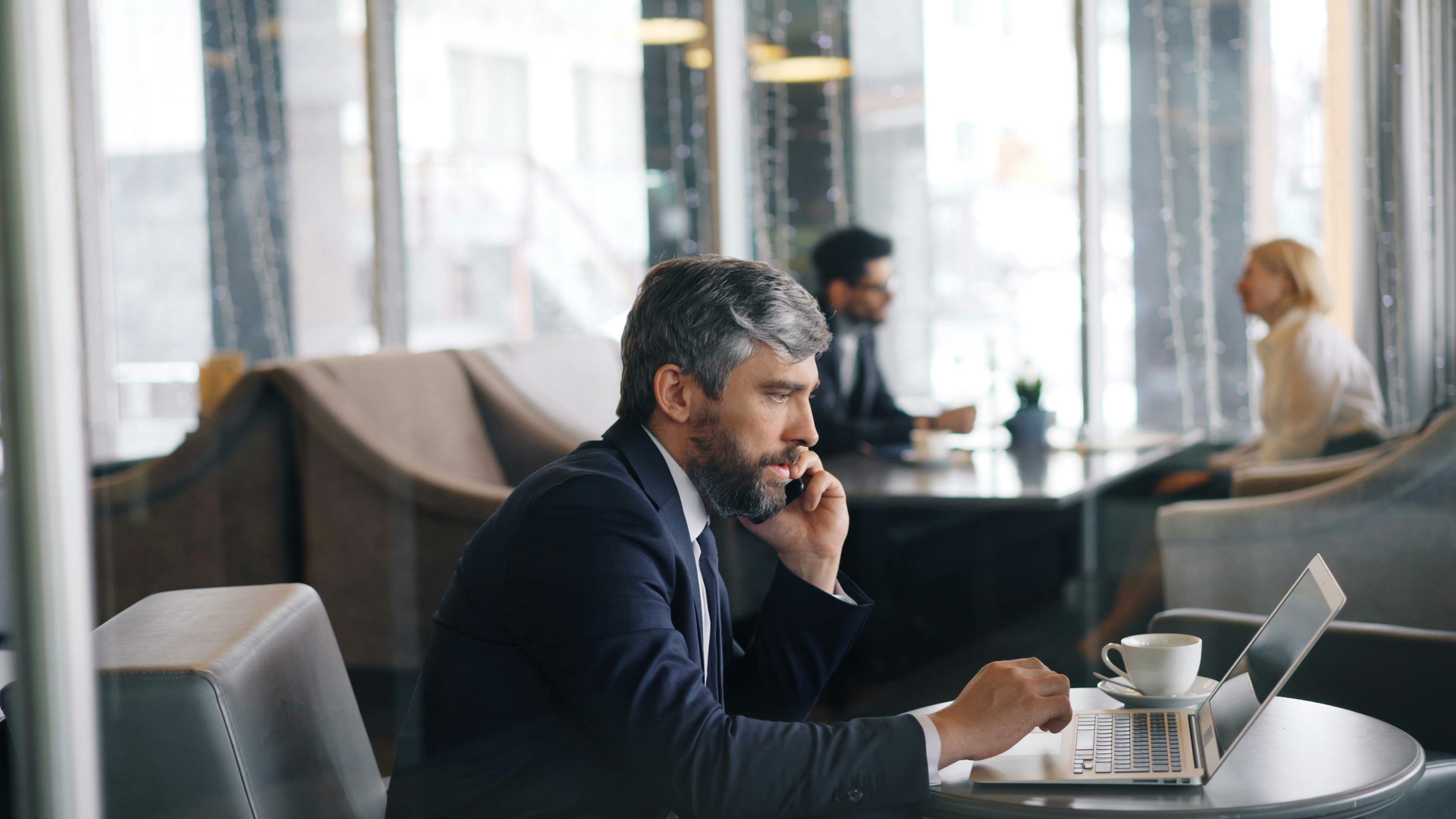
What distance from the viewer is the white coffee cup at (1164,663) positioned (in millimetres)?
1241

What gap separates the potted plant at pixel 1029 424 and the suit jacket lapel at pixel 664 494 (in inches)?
83.6

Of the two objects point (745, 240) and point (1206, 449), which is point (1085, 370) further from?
point (745, 240)

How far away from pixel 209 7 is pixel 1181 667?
393 cm

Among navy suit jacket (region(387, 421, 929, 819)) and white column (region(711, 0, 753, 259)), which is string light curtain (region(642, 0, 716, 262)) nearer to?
white column (region(711, 0, 753, 259))

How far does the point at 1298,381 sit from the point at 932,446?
3.46 feet

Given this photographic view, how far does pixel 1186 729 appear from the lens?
1.20m

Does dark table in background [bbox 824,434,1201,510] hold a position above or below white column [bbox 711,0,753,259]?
below

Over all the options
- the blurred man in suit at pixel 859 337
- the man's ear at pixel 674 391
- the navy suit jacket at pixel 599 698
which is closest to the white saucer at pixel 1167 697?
the navy suit jacket at pixel 599 698

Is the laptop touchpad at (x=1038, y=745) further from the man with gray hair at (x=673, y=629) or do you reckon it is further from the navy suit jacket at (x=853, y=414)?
the navy suit jacket at (x=853, y=414)

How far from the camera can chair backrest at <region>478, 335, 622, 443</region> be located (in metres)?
3.31

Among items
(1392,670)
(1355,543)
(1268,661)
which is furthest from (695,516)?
(1355,543)

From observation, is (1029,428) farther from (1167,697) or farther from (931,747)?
(931,747)

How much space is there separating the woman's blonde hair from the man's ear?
2.62 metres

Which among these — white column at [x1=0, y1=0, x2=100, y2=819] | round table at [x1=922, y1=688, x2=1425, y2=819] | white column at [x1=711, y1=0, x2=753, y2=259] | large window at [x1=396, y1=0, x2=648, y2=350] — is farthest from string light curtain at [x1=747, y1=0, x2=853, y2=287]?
white column at [x1=0, y1=0, x2=100, y2=819]
